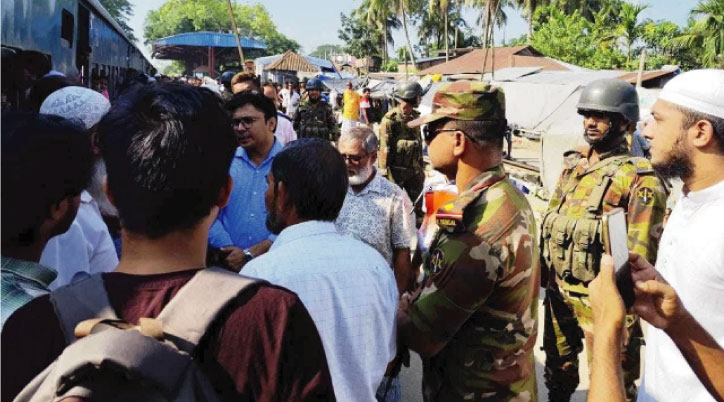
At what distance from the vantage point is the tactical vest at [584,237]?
3.39 metres

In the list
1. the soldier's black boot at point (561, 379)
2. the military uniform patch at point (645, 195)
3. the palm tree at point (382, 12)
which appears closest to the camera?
the military uniform patch at point (645, 195)

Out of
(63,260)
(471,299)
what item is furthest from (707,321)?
(63,260)

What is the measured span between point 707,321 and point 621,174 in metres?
1.60

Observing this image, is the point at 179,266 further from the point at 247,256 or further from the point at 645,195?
the point at 645,195

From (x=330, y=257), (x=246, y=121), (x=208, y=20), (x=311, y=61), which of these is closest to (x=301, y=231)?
(x=330, y=257)

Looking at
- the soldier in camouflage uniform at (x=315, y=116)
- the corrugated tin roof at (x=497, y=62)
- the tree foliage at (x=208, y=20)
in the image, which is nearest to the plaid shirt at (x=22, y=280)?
the soldier in camouflage uniform at (x=315, y=116)

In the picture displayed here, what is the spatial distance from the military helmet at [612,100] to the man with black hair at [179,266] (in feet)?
9.48

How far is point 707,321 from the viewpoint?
1.91 meters

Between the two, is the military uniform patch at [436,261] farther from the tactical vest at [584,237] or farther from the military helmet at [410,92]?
the military helmet at [410,92]

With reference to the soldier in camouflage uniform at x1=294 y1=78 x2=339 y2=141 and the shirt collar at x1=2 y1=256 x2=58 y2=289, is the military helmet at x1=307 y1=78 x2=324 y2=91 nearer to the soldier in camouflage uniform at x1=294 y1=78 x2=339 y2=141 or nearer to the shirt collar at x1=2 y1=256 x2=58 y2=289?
the soldier in camouflage uniform at x1=294 y1=78 x2=339 y2=141

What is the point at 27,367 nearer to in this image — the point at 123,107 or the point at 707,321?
the point at 123,107

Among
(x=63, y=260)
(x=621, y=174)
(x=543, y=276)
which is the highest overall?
(x=621, y=174)

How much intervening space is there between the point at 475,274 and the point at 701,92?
0.99m

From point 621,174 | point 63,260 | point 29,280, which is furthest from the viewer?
point 621,174
